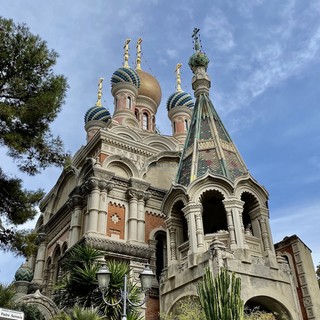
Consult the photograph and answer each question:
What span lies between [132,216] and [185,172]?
3151 millimetres

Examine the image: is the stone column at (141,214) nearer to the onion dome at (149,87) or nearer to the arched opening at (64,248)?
the arched opening at (64,248)

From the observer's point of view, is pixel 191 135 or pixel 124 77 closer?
pixel 191 135

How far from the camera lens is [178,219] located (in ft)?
51.7

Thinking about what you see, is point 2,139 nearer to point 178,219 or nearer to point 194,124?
point 178,219

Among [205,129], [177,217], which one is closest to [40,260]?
[177,217]

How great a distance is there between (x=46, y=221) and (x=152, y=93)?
1069cm

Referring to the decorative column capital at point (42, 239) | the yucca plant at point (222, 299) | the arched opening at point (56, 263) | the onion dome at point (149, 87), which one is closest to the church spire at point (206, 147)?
the yucca plant at point (222, 299)

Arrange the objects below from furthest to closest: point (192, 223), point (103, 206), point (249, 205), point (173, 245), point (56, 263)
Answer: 1. point (56, 263)
2. point (103, 206)
3. point (249, 205)
4. point (173, 245)
5. point (192, 223)

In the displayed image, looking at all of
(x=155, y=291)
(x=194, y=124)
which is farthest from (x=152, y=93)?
(x=155, y=291)

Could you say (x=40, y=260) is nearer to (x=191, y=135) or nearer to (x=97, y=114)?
(x=191, y=135)

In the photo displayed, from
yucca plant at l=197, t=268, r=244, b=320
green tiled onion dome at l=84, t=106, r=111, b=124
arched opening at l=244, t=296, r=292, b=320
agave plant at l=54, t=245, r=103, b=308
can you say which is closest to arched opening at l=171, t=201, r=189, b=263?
arched opening at l=244, t=296, r=292, b=320

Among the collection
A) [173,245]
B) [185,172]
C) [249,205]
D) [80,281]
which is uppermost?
[185,172]

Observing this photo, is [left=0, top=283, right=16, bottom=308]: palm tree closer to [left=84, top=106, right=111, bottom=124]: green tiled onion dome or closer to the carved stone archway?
the carved stone archway

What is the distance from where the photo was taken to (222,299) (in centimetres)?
889
